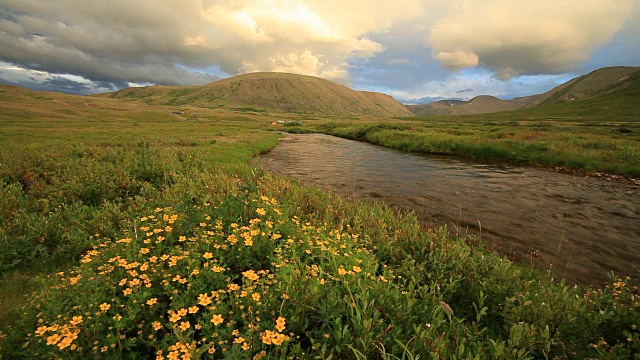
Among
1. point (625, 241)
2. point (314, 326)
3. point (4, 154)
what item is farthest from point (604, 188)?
point (4, 154)

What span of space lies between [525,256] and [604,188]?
1347 centimetres

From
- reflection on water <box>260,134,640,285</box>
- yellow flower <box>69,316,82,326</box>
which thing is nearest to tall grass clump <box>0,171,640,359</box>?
yellow flower <box>69,316,82,326</box>

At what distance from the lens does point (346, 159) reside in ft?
85.3

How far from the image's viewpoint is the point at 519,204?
44.2ft

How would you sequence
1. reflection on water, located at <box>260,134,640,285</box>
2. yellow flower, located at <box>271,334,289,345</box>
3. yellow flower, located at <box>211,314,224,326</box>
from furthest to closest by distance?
reflection on water, located at <box>260,134,640,285</box> → yellow flower, located at <box>211,314,224,326</box> → yellow flower, located at <box>271,334,289,345</box>

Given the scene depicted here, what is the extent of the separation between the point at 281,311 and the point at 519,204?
14.2m

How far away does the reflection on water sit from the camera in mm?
8805

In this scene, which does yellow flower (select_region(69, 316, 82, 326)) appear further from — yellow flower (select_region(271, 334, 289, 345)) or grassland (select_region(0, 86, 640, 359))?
yellow flower (select_region(271, 334, 289, 345))

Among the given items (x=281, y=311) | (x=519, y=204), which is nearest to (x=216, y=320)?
(x=281, y=311)

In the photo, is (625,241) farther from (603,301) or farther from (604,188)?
(604,188)

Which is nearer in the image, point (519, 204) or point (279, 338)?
point (279, 338)

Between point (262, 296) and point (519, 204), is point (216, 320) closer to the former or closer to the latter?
point (262, 296)

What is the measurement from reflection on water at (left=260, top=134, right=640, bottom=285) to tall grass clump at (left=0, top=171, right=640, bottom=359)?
182 inches

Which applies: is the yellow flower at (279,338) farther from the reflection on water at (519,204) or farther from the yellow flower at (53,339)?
the reflection on water at (519,204)
